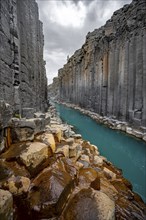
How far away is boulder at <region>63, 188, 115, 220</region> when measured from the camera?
7.02 ft

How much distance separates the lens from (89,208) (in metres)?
2.26

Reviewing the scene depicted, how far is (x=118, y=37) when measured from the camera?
14859mm

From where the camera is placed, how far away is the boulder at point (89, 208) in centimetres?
214

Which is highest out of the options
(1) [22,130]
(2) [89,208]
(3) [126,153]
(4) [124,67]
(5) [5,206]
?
(4) [124,67]

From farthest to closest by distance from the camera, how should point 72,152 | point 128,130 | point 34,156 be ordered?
point 128,130, point 72,152, point 34,156

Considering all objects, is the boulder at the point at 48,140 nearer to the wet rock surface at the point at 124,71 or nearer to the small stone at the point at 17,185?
the small stone at the point at 17,185

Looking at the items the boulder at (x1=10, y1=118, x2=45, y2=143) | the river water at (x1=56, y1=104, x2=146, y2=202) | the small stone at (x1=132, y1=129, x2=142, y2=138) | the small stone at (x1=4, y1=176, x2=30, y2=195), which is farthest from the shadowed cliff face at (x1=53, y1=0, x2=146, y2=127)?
the small stone at (x1=4, y1=176, x2=30, y2=195)

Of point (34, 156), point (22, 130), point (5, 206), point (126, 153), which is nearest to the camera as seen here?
point (5, 206)

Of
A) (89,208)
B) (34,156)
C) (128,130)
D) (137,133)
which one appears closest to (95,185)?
(89,208)

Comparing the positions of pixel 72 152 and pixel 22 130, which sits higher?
pixel 22 130

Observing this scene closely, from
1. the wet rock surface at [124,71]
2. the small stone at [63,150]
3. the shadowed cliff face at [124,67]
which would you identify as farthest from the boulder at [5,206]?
the shadowed cliff face at [124,67]

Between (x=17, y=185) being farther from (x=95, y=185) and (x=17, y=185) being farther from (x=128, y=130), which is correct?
(x=128, y=130)

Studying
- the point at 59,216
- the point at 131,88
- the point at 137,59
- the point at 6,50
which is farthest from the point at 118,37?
the point at 59,216

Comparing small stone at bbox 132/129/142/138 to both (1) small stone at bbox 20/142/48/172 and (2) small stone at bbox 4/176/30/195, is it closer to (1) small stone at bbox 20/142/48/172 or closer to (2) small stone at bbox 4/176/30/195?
(1) small stone at bbox 20/142/48/172
